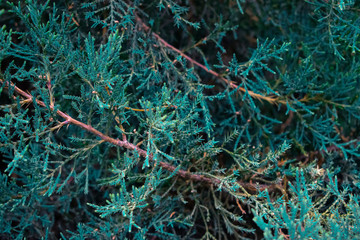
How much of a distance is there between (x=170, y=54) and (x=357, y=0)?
1128mm

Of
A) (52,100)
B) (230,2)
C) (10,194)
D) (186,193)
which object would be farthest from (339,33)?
(10,194)

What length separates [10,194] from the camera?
173 centimetres

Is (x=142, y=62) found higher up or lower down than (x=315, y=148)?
higher up

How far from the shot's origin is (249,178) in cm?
185

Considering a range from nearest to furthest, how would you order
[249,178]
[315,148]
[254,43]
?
1. [249,178]
2. [315,148]
3. [254,43]

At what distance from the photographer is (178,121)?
4.90ft

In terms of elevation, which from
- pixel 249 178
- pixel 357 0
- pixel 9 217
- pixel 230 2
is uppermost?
pixel 357 0

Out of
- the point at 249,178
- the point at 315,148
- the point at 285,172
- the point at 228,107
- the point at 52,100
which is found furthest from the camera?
the point at 228,107

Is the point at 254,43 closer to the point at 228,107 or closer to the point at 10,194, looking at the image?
the point at 228,107

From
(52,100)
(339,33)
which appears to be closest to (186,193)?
(52,100)

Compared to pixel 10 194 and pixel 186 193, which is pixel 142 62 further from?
pixel 10 194

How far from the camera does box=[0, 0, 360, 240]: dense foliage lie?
1.47m

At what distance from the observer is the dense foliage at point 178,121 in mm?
1469

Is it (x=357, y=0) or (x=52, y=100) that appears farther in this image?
(x=357, y=0)
